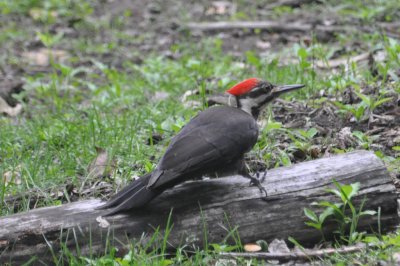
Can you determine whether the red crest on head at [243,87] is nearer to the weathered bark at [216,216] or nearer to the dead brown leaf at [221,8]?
the weathered bark at [216,216]

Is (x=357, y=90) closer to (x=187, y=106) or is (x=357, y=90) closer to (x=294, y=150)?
(x=294, y=150)

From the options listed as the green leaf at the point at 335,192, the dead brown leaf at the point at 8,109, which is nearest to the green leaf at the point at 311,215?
the green leaf at the point at 335,192

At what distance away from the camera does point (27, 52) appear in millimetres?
10219

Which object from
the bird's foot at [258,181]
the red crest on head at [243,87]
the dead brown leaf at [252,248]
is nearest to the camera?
the dead brown leaf at [252,248]

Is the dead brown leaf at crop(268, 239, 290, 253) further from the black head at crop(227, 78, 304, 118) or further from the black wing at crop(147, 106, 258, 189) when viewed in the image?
the black head at crop(227, 78, 304, 118)

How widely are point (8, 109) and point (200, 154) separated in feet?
13.7

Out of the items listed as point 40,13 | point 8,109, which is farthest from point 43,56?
point 8,109

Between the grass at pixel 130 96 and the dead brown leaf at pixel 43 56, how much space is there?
132mm

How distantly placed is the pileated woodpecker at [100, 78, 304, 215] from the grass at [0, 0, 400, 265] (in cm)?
37

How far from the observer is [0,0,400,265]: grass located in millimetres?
5195

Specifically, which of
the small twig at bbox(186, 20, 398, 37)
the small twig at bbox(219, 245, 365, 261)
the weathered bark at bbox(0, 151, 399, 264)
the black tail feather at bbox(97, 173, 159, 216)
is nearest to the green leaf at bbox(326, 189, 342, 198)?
the weathered bark at bbox(0, 151, 399, 264)

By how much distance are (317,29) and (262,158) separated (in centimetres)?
464

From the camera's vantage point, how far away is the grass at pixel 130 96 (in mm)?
5195

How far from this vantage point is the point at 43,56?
10047 millimetres
